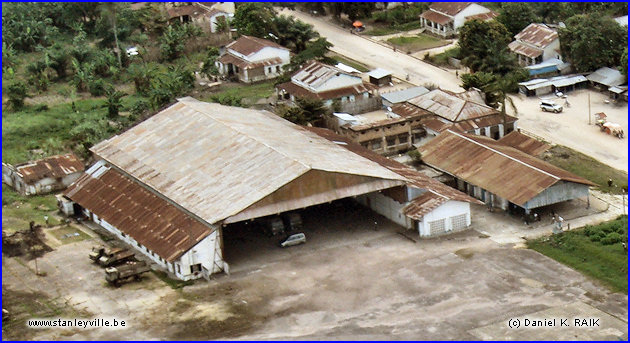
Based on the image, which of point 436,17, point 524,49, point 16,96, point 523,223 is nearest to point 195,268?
point 523,223

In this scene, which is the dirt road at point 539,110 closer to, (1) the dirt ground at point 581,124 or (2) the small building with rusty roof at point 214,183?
(1) the dirt ground at point 581,124

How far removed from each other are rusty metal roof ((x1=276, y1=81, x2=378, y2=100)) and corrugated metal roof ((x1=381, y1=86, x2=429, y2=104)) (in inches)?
81.4

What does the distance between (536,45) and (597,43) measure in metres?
7.82

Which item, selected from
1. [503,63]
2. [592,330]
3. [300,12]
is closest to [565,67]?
[503,63]

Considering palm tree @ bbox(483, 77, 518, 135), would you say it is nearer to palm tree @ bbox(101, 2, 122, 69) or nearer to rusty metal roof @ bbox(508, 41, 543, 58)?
rusty metal roof @ bbox(508, 41, 543, 58)

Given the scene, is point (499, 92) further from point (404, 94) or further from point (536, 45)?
point (536, 45)

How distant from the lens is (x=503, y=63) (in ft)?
373

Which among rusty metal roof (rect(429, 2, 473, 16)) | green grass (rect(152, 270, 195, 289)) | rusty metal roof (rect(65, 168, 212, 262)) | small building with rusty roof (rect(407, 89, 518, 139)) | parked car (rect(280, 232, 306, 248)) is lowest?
rusty metal roof (rect(429, 2, 473, 16))

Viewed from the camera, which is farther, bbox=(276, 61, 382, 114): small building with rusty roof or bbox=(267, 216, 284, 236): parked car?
bbox=(276, 61, 382, 114): small building with rusty roof

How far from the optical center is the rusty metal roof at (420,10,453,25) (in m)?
129

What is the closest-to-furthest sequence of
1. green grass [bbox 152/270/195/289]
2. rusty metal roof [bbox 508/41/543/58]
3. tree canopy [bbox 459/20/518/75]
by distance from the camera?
1. green grass [bbox 152/270/195/289]
2. tree canopy [bbox 459/20/518/75]
3. rusty metal roof [bbox 508/41/543/58]

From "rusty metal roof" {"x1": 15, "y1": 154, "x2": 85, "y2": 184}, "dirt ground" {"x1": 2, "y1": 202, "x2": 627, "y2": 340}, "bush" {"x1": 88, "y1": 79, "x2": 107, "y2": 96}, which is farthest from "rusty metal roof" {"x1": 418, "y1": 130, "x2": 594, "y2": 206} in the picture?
"bush" {"x1": 88, "y1": 79, "x2": 107, "y2": 96}

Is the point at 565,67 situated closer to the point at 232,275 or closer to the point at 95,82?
the point at 95,82

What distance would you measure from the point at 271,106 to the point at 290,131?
19.3 meters
